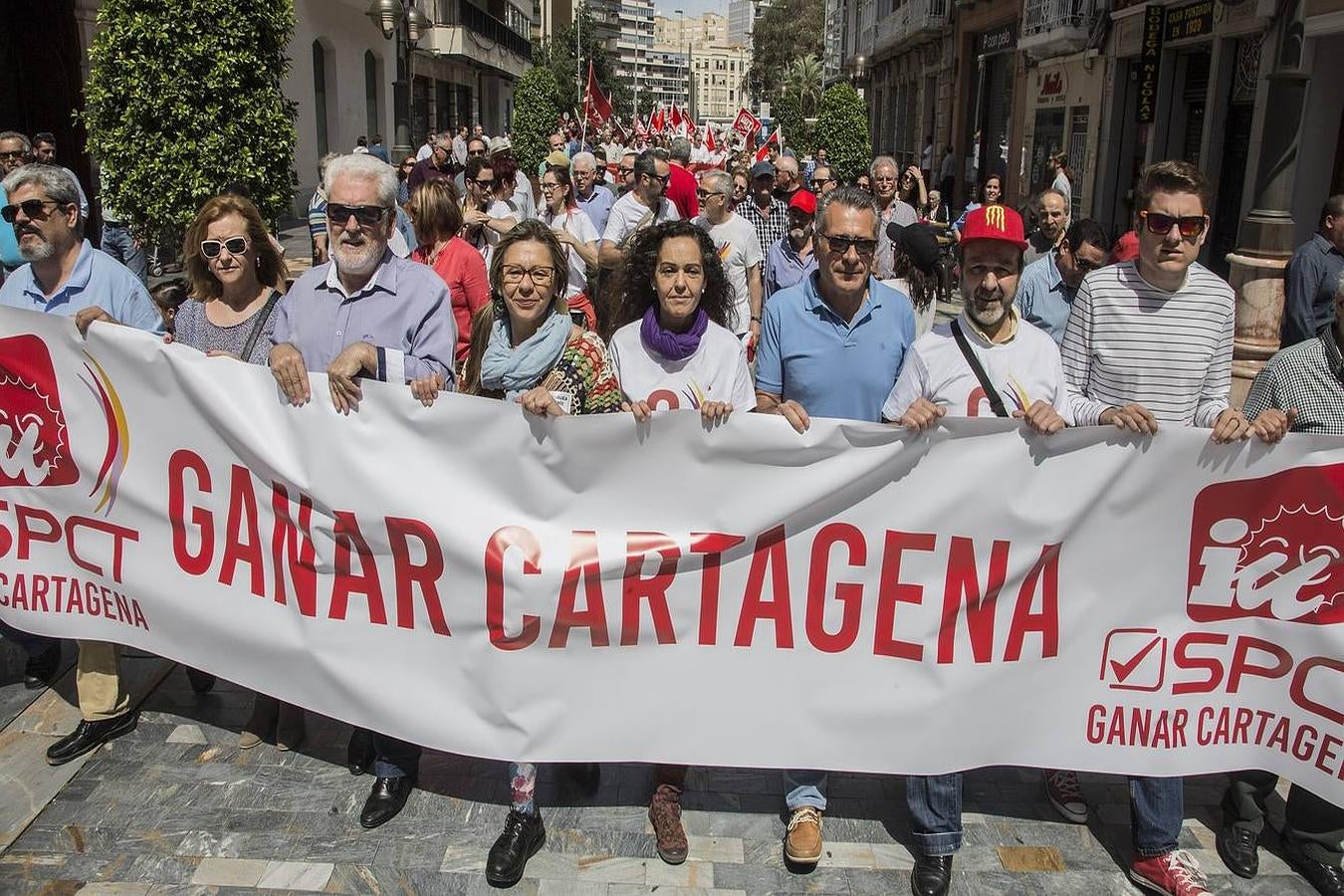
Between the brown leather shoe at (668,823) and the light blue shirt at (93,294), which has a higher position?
the light blue shirt at (93,294)

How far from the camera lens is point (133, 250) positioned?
10.7 meters

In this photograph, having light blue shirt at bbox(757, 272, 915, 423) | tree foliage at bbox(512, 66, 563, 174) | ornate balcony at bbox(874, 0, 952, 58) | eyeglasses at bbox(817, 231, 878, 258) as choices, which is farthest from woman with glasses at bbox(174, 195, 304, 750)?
ornate balcony at bbox(874, 0, 952, 58)

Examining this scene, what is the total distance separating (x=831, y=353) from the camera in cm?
362

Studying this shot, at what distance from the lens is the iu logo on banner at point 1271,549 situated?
3.15 meters

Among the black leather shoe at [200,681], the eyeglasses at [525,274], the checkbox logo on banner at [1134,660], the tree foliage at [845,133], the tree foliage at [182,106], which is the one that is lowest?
the black leather shoe at [200,681]

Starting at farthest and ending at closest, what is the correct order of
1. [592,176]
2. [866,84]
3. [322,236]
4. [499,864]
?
[866,84]
[592,176]
[322,236]
[499,864]

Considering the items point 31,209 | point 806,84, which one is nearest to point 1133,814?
point 31,209

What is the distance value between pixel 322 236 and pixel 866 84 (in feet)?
159

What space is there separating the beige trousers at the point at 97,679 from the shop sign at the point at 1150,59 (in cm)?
1820

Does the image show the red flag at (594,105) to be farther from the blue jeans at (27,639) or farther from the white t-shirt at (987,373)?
the white t-shirt at (987,373)

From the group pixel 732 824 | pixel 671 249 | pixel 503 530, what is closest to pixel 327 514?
pixel 503 530

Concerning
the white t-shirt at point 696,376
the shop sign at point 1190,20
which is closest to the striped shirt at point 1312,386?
the white t-shirt at point 696,376

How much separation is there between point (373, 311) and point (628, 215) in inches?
197

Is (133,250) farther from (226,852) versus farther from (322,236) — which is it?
(226,852)
